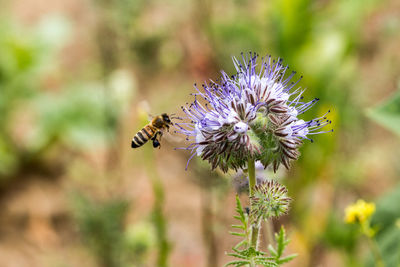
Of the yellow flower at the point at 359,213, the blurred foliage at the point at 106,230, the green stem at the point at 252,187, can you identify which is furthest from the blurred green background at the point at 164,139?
the green stem at the point at 252,187

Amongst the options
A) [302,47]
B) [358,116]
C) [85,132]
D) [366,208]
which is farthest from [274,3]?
[366,208]

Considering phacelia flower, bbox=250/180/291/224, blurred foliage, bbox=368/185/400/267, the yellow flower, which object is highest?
blurred foliage, bbox=368/185/400/267

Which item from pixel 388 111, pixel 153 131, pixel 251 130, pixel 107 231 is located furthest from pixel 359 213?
pixel 107 231

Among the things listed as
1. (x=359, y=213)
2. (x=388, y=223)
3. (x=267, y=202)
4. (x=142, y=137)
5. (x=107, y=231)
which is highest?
(x=107, y=231)

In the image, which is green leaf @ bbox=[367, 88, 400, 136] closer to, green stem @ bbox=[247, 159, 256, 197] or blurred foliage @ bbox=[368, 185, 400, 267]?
blurred foliage @ bbox=[368, 185, 400, 267]

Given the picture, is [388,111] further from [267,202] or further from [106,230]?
[106,230]


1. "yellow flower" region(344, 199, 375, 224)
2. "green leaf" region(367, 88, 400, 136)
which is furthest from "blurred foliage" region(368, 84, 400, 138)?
"yellow flower" region(344, 199, 375, 224)
